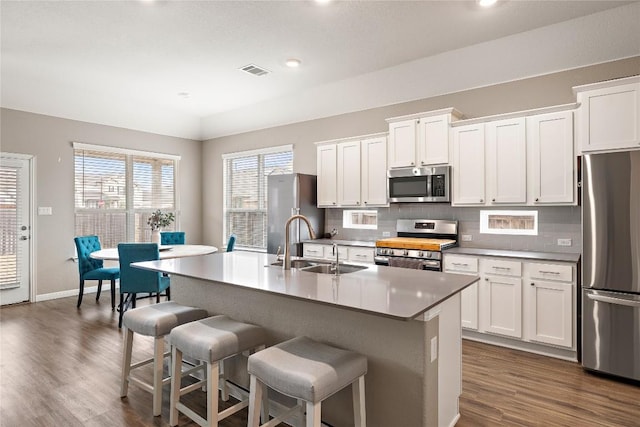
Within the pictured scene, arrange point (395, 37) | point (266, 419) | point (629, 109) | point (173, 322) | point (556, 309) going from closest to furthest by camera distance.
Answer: point (266, 419), point (173, 322), point (629, 109), point (556, 309), point (395, 37)

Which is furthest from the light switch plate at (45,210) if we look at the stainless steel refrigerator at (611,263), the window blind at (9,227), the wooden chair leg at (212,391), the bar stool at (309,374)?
the stainless steel refrigerator at (611,263)

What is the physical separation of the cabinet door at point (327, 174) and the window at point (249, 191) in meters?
1.03

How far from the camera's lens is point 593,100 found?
129 inches

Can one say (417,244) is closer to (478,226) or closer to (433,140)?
(478,226)

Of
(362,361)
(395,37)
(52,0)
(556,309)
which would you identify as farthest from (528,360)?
(52,0)

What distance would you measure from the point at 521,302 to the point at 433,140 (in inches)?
77.9

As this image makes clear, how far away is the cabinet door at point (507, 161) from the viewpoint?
386cm

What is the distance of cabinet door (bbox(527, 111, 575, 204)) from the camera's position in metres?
3.60

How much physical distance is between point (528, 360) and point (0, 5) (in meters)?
5.72

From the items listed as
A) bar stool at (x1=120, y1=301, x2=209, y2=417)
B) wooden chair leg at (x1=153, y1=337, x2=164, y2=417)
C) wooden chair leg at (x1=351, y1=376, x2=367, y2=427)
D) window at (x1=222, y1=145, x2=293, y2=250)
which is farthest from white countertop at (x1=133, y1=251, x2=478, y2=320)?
window at (x1=222, y1=145, x2=293, y2=250)

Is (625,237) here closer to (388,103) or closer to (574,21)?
(574,21)

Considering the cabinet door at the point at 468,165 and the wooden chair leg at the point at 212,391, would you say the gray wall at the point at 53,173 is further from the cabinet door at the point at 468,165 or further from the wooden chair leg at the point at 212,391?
the cabinet door at the point at 468,165

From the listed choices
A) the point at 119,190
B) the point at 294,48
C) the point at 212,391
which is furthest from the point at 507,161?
the point at 119,190

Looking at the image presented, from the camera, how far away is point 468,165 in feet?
13.7
